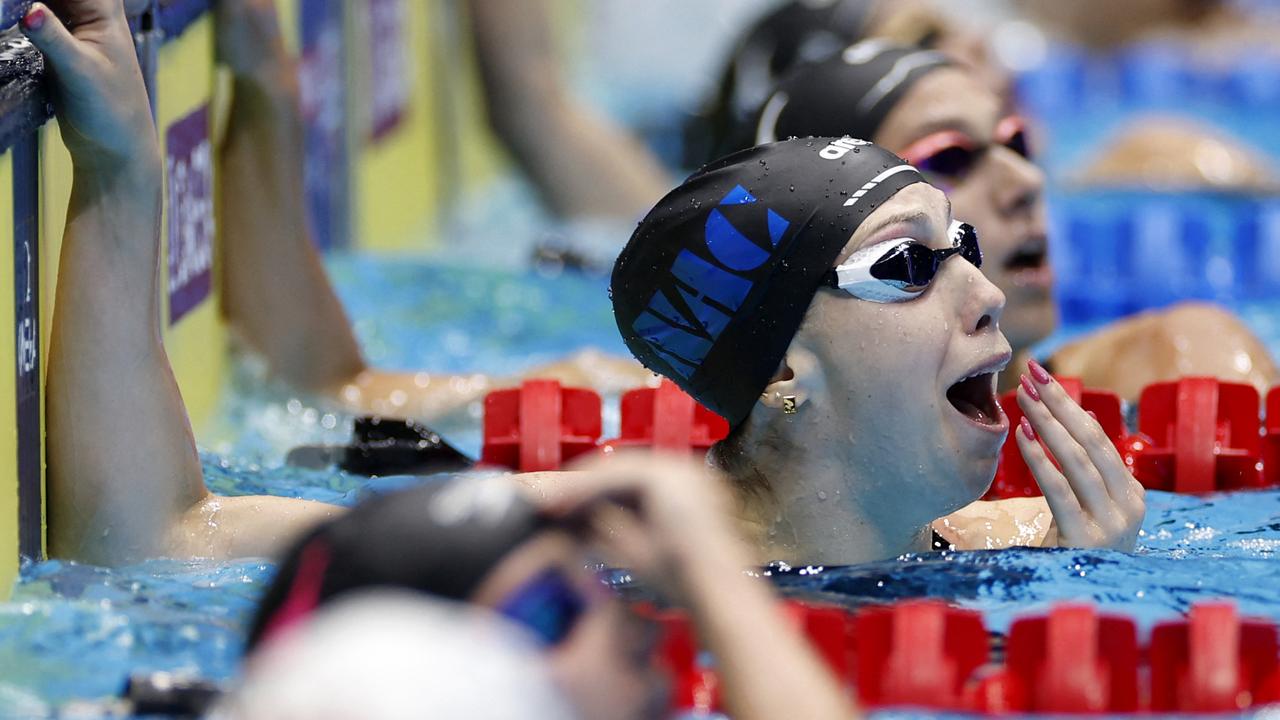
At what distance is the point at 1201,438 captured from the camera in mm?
3418

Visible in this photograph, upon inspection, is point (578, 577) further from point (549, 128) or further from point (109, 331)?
point (549, 128)

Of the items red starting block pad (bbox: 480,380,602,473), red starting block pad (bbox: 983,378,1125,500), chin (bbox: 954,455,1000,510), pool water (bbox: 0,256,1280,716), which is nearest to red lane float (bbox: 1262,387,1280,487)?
pool water (bbox: 0,256,1280,716)

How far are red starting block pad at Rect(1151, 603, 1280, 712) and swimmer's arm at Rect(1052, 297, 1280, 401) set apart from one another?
5.85 feet

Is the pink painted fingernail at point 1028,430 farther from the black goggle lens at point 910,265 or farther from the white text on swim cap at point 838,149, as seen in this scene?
the white text on swim cap at point 838,149

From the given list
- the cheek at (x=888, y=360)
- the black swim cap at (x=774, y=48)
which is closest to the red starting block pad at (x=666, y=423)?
the cheek at (x=888, y=360)

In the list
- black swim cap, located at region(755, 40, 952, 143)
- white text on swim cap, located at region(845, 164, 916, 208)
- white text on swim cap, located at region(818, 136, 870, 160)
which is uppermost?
black swim cap, located at region(755, 40, 952, 143)

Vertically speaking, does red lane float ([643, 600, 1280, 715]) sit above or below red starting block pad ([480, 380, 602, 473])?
below

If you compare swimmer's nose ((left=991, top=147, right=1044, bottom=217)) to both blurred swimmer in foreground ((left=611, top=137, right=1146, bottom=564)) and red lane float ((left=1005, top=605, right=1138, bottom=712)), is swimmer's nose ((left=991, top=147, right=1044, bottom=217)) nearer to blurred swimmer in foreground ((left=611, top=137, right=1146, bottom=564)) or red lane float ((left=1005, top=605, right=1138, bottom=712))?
blurred swimmer in foreground ((left=611, top=137, right=1146, bottom=564))

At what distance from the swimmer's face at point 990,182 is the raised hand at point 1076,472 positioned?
3.29 feet

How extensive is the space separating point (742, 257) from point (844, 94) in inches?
49.7

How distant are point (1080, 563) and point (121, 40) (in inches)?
57.9

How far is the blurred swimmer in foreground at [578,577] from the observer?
1.55m

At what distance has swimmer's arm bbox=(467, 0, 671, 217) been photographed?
6836mm

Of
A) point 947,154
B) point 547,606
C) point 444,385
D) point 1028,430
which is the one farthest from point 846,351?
point 444,385
